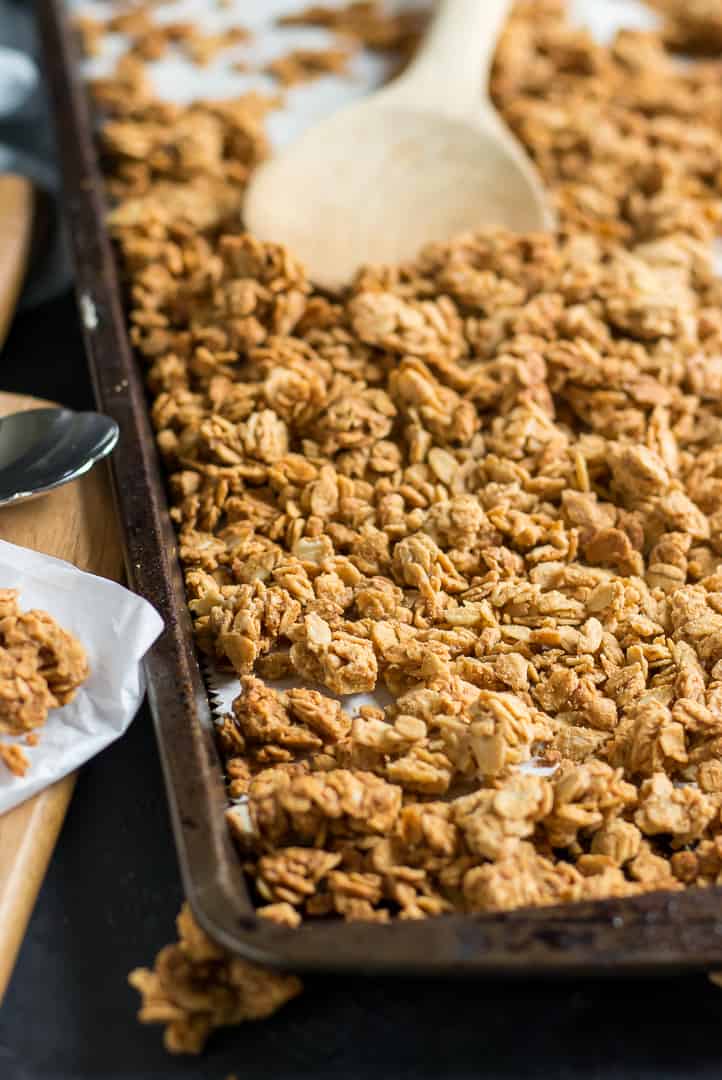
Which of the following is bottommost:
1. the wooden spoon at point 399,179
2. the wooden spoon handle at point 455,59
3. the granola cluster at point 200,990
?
the granola cluster at point 200,990

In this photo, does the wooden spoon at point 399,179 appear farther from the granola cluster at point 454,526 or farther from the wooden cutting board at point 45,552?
the wooden cutting board at point 45,552

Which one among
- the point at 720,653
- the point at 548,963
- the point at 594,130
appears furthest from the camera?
the point at 594,130

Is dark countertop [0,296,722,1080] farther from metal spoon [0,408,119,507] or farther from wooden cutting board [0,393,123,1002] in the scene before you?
metal spoon [0,408,119,507]

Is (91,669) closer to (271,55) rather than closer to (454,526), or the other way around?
(454,526)

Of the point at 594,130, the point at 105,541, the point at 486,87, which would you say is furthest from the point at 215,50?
the point at 105,541

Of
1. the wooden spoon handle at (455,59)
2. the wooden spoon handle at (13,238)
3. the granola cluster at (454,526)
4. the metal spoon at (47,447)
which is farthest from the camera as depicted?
the wooden spoon handle at (455,59)

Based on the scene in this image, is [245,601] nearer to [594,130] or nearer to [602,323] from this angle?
[602,323]

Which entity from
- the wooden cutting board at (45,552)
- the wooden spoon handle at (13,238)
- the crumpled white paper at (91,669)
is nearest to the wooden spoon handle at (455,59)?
the wooden spoon handle at (13,238)

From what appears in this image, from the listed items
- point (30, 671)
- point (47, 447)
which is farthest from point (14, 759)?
point (47, 447)
